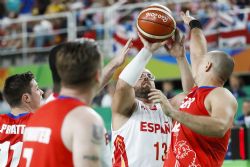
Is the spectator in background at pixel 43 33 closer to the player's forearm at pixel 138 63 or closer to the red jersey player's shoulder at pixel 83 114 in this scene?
the player's forearm at pixel 138 63

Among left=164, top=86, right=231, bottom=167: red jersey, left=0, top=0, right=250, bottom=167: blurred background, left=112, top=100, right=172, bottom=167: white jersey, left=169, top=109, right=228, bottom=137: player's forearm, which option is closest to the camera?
left=169, top=109, right=228, bottom=137: player's forearm

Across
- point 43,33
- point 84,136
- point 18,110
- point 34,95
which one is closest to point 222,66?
point 34,95

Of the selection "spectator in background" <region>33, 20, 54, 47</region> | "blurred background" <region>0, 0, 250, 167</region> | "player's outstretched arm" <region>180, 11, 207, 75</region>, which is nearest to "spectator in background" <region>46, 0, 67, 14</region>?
"blurred background" <region>0, 0, 250, 167</region>

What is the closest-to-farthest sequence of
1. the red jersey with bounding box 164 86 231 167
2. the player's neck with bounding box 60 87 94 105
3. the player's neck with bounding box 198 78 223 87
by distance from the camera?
the player's neck with bounding box 60 87 94 105, the red jersey with bounding box 164 86 231 167, the player's neck with bounding box 198 78 223 87

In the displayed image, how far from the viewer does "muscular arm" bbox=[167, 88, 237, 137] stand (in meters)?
4.76

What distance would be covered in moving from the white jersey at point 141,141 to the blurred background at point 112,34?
6032 millimetres

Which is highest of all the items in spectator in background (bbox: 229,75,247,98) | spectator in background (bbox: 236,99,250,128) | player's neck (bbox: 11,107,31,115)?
player's neck (bbox: 11,107,31,115)

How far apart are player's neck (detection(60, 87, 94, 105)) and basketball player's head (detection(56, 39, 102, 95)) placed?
0.09 feet

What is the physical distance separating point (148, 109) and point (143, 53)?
4.69 feet

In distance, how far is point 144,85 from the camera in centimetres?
600

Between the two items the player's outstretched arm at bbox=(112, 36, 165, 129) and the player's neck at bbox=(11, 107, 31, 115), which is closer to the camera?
the player's outstretched arm at bbox=(112, 36, 165, 129)

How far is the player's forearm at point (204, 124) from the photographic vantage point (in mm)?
4750

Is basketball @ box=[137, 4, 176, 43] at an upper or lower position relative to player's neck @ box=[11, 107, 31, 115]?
upper

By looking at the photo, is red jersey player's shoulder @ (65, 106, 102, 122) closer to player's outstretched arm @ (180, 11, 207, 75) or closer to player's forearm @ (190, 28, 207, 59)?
player's outstretched arm @ (180, 11, 207, 75)
